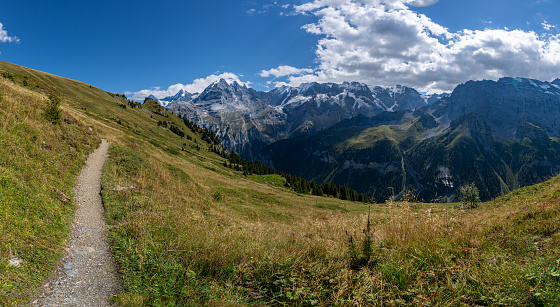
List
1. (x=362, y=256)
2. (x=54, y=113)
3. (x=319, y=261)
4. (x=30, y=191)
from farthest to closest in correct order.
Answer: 1. (x=54, y=113)
2. (x=30, y=191)
3. (x=362, y=256)
4. (x=319, y=261)

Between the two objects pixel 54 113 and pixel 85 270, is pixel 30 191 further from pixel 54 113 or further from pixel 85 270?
pixel 54 113

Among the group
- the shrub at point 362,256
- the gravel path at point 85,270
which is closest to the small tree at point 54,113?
the gravel path at point 85,270

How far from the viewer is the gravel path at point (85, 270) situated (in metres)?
5.40

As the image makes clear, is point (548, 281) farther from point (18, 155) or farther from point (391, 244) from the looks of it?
point (18, 155)

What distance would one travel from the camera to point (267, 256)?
6516 millimetres

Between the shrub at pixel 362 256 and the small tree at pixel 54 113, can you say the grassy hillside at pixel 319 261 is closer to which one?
the shrub at pixel 362 256

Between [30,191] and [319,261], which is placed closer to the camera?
[319,261]

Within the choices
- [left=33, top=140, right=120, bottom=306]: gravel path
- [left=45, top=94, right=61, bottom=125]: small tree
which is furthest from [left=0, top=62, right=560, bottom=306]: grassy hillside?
[left=45, top=94, right=61, bottom=125]: small tree

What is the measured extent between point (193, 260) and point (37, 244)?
4549 mm

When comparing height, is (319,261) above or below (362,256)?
below

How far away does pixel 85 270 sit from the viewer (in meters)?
6.53

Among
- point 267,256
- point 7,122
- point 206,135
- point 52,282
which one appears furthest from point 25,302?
point 206,135

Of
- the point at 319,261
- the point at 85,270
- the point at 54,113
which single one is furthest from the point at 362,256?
the point at 54,113

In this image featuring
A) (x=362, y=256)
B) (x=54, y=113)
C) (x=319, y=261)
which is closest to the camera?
(x=319, y=261)
